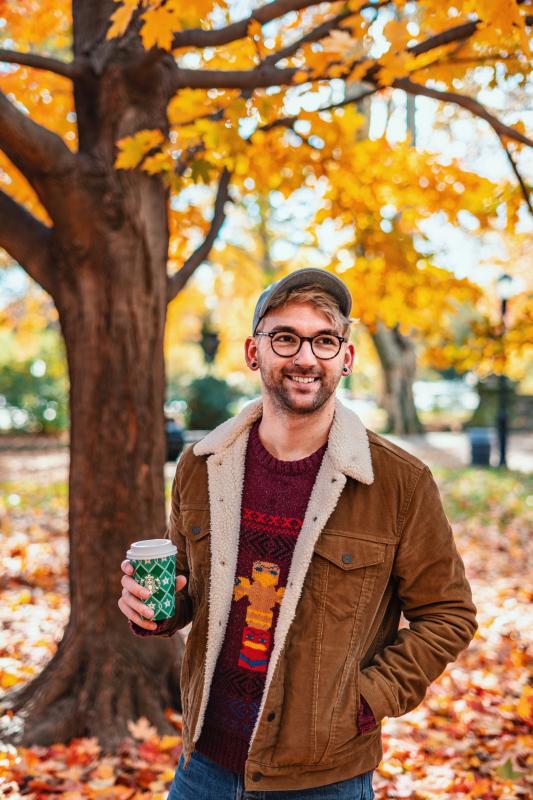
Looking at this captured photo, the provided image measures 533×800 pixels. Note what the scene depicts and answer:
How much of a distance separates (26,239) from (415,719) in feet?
12.2

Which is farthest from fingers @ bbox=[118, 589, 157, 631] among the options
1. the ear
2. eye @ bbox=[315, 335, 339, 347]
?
eye @ bbox=[315, 335, 339, 347]

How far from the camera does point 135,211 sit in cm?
395

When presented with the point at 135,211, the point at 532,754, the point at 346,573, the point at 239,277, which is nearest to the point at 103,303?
the point at 135,211

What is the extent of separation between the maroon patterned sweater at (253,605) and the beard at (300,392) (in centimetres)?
17

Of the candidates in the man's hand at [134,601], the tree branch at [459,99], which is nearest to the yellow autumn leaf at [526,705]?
the man's hand at [134,601]

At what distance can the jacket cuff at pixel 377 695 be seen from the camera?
73.4 inches

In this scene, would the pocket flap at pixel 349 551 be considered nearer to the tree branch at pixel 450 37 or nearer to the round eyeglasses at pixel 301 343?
Result: the round eyeglasses at pixel 301 343

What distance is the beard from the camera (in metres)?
1.99

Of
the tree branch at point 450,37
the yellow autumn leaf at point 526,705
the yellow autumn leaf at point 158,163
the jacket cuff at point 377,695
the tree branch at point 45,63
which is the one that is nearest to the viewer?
the jacket cuff at point 377,695

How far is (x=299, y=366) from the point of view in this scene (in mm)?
1991

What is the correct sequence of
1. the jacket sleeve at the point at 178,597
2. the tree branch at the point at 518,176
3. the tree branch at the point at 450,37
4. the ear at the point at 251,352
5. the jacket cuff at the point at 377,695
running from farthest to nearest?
the tree branch at the point at 518,176 < the tree branch at the point at 450,37 < the ear at the point at 251,352 < the jacket sleeve at the point at 178,597 < the jacket cuff at the point at 377,695

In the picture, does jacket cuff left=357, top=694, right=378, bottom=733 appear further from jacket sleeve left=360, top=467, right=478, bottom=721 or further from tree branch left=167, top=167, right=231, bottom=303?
tree branch left=167, top=167, right=231, bottom=303

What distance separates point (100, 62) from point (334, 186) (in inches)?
83.2

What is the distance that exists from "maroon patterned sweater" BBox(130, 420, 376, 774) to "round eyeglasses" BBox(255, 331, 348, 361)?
30cm
